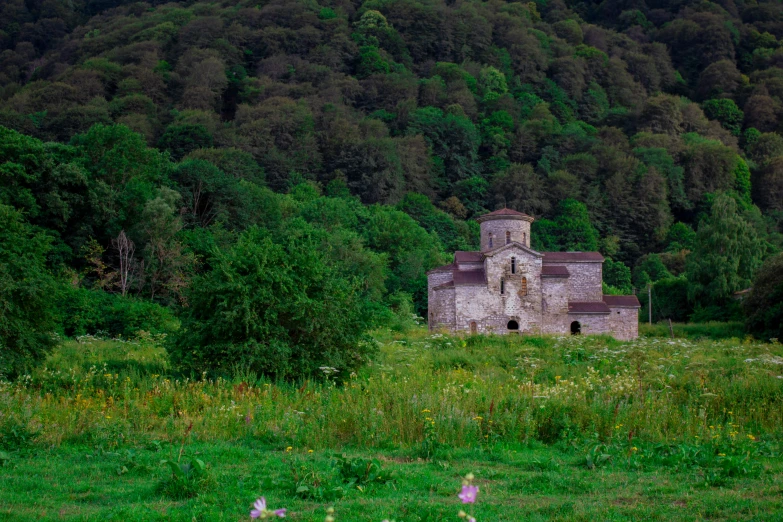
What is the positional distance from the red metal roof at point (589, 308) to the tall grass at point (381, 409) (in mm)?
22569

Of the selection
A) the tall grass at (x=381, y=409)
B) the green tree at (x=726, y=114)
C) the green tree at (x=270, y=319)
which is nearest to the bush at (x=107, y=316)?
the green tree at (x=270, y=319)

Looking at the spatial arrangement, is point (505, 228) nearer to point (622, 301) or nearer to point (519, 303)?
point (519, 303)

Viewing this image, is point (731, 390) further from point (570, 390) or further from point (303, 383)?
point (303, 383)

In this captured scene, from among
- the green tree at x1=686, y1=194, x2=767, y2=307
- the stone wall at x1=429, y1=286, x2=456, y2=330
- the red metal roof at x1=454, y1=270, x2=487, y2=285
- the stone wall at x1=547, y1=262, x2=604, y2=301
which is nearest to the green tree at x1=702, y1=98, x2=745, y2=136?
the green tree at x1=686, y1=194, x2=767, y2=307

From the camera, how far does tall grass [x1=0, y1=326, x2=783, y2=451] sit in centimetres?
880

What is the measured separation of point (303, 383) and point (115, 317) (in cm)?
1957

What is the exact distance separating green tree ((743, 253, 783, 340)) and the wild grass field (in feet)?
64.6

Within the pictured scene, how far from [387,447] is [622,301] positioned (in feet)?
101

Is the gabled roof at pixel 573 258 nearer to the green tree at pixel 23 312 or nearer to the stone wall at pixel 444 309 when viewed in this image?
the stone wall at pixel 444 309

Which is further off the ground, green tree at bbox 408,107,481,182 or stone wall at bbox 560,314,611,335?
green tree at bbox 408,107,481,182

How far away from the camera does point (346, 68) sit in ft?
331

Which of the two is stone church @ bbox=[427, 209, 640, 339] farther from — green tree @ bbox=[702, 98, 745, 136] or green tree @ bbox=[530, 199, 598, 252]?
green tree @ bbox=[702, 98, 745, 136]

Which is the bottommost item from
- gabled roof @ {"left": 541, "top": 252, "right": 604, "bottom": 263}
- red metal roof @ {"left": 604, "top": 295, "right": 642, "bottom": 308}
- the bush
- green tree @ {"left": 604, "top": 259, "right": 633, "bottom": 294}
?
the bush

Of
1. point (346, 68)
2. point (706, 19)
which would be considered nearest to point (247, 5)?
point (346, 68)
